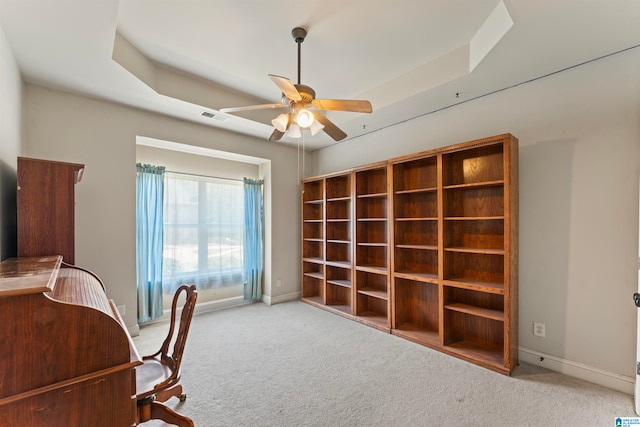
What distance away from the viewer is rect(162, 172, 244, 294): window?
13.1ft

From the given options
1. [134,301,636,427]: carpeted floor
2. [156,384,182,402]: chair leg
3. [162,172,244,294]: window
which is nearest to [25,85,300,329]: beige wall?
[162,172,244,294]: window

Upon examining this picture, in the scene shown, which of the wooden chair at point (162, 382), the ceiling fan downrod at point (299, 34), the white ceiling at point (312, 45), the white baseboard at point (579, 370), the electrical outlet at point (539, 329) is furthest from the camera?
the electrical outlet at point (539, 329)

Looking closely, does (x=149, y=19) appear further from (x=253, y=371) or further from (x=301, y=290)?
(x=301, y=290)

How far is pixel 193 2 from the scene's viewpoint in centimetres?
204

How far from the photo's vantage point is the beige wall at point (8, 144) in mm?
1869

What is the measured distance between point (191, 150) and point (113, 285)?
6.42 feet

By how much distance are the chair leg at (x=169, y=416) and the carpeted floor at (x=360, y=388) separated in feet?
1.02

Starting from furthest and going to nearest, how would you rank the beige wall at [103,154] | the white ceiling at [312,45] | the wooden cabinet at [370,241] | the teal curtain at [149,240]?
the wooden cabinet at [370,241], the teal curtain at [149,240], the beige wall at [103,154], the white ceiling at [312,45]

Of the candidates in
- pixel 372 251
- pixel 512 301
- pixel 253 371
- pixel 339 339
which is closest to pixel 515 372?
pixel 512 301

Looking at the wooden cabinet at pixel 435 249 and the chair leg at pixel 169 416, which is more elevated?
the wooden cabinet at pixel 435 249

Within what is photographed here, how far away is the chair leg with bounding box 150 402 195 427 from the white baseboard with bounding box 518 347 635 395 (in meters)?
2.91

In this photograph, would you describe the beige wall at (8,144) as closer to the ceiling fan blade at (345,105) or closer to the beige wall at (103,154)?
the beige wall at (103,154)

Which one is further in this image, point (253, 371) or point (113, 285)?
point (113, 285)

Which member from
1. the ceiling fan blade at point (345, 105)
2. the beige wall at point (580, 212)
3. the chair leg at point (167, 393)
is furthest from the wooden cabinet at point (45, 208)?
the beige wall at point (580, 212)
